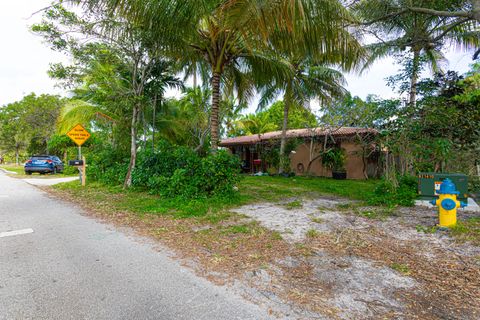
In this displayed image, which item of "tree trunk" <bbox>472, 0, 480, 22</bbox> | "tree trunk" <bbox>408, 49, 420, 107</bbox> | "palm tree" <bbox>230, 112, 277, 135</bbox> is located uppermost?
"palm tree" <bbox>230, 112, 277, 135</bbox>

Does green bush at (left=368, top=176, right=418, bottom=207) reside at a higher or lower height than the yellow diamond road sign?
lower

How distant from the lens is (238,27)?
5305 mm

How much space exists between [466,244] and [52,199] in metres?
9.86

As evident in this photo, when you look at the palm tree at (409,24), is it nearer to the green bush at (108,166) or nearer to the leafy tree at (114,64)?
the leafy tree at (114,64)

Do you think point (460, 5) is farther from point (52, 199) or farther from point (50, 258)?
point (52, 199)

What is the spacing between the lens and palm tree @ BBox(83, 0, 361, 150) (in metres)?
4.62

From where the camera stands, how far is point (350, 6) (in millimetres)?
6801

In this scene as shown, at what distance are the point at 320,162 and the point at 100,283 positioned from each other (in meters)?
14.9

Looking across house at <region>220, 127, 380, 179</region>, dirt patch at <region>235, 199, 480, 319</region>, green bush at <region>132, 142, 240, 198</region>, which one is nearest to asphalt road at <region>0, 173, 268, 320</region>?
dirt patch at <region>235, 199, 480, 319</region>

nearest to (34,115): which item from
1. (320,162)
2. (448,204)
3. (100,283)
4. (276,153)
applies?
(276,153)

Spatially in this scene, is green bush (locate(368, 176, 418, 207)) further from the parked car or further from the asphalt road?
the parked car

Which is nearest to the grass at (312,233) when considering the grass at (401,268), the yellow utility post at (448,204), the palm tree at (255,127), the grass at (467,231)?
the grass at (401,268)

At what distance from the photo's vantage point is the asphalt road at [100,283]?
2.32m

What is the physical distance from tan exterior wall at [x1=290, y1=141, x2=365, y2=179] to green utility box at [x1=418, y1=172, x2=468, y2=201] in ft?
23.3
